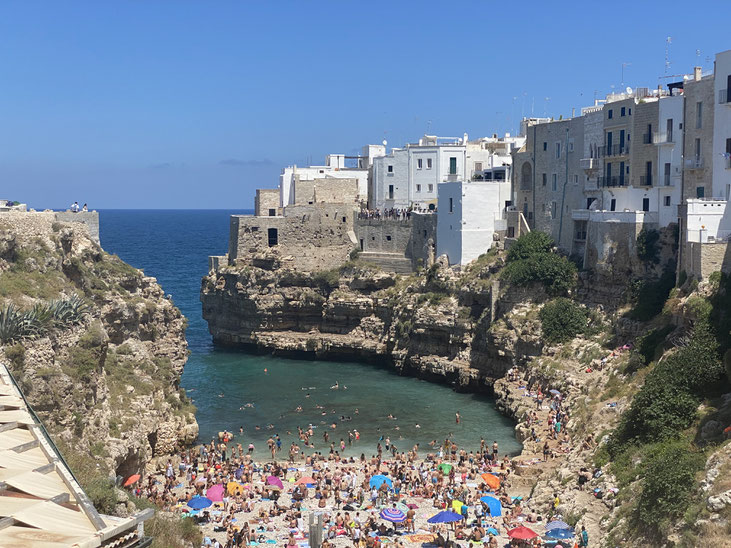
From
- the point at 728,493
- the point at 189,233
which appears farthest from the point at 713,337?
the point at 189,233

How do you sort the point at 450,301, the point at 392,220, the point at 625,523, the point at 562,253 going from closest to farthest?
the point at 625,523, the point at 562,253, the point at 450,301, the point at 392,220

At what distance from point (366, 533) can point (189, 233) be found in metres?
166

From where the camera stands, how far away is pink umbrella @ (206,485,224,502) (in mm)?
30984

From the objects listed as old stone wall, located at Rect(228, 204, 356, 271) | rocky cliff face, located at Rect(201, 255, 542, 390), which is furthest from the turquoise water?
old stone wall, located at Rect(228, 204, 356, 271)

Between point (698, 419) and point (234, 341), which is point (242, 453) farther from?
point (234, 341)

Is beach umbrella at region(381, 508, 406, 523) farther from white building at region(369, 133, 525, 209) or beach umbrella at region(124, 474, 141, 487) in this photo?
white building at region(369, 133, 525, 209)

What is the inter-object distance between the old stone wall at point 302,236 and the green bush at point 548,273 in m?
16.8

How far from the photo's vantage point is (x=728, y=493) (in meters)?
20.9

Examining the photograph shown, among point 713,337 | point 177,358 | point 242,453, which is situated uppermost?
point 713,337

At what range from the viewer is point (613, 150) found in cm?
4541

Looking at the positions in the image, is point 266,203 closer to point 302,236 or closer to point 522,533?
point 302,236

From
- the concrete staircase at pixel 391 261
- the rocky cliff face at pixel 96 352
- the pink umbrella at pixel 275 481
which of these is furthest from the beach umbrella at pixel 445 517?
the concrete staircase at pixel 391 261

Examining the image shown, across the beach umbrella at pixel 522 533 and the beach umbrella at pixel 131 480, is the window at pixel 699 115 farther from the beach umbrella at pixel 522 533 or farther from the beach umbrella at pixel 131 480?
the beach umbrella at pixel 131 480

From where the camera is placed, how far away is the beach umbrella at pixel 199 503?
97.0 ft
